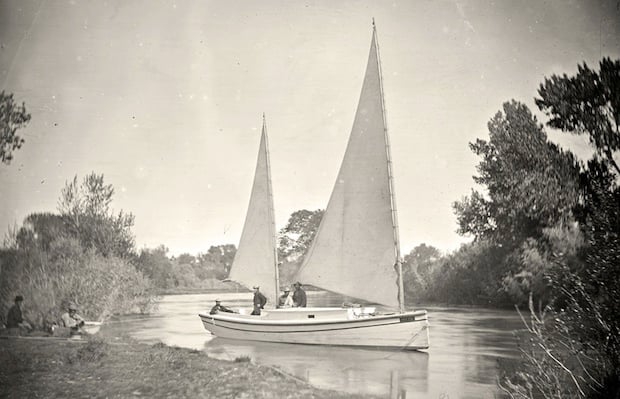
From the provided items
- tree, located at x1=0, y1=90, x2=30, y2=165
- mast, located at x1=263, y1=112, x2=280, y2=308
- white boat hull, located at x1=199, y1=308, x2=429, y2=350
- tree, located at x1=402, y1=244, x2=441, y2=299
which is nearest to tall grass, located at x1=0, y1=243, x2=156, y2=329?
tree, located at x1=0, y1=90, x2=30, y2=165

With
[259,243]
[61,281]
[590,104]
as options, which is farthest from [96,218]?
[590,104]

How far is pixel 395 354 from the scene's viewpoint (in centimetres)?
791

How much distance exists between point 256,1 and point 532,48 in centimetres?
373

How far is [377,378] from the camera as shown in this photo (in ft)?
20.5

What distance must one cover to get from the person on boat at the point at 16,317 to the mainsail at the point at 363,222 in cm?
455

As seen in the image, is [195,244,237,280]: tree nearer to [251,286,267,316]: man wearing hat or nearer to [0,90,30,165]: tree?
[251,286,267,316]: man wearing hat

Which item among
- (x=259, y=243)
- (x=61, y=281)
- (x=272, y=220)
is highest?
(x=272, y=220)

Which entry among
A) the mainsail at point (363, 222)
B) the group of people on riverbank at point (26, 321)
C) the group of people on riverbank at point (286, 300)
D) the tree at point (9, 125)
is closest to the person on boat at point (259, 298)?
the group of people on riverbank at point (286, 300)

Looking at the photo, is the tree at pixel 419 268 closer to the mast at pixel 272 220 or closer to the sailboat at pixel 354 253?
the sailboat at pixel 354 253

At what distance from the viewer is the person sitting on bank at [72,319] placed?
604 cm

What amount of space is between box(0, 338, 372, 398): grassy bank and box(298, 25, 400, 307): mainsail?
2.58 m

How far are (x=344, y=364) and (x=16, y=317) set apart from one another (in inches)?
178

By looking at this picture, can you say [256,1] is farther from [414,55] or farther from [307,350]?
[307,350]

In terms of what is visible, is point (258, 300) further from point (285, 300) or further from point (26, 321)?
point (26, 321)
